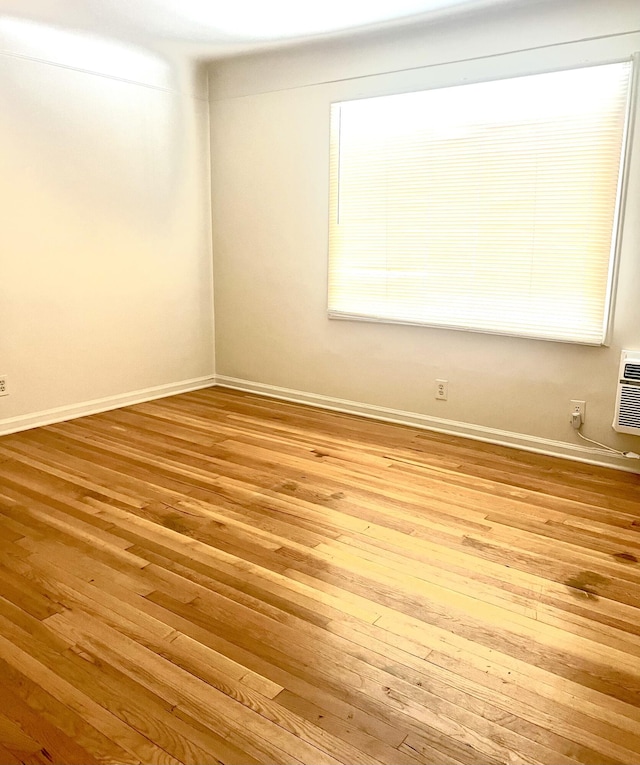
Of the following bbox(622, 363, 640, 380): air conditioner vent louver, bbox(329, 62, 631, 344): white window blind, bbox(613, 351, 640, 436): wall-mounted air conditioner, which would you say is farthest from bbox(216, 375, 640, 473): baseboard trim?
bbox(329, 62, 631, 344): white window blind

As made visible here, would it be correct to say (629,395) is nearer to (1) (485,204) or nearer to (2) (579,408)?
(2) (579,408)

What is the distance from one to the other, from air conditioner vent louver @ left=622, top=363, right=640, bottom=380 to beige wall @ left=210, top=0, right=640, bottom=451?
0.45 feet

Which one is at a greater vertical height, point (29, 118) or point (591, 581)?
point (29, 118)

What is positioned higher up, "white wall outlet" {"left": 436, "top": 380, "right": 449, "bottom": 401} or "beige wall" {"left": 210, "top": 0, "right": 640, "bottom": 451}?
"beige wall" {"left": 210, "top": 0, "right": 640, "bottom": 451}

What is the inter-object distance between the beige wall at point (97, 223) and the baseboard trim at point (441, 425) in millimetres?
696

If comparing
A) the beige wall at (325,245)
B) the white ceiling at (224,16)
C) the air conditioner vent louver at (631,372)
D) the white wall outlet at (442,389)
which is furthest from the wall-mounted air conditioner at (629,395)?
the white ceiling at (224,16)

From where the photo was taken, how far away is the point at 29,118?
4.02m

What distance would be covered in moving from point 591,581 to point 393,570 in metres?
0.78

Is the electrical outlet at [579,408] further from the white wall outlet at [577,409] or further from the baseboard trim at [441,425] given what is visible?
the baseboard trim at [441,425]

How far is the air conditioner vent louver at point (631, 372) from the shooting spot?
3.45 metres

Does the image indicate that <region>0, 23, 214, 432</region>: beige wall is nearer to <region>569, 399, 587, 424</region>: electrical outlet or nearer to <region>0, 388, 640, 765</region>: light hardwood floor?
<region>0, 388, 640, 765</region>: light hardwood floor

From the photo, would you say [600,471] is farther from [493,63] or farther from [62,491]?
[62,491]

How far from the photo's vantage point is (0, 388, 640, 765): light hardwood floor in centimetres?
169

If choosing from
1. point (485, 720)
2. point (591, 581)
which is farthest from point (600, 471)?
point (485, 720)
